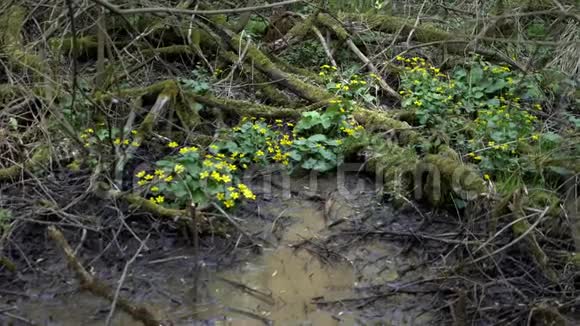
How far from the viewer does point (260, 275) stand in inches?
165

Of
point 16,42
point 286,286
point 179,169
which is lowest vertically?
point 286,286

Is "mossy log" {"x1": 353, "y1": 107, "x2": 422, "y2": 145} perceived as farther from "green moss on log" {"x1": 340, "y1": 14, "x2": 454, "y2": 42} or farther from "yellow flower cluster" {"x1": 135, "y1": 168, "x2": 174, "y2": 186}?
"yellow flower cluster" {"x1": 135, "y1": 168, "x2": 174, "y2": 186}

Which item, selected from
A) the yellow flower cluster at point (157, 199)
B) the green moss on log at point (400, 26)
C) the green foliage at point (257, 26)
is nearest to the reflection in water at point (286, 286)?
the yellow flower cluster at point (157, 199)

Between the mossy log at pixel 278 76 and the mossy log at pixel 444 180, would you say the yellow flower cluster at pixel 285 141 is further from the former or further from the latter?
the mossy log at pixel 444 180

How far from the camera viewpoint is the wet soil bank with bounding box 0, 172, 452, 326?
3.85 m

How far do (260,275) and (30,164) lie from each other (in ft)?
5.87

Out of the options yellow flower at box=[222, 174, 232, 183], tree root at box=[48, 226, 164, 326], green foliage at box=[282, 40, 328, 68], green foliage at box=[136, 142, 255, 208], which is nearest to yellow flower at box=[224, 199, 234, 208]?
green foliage at box=[136, 142, 255, 208]

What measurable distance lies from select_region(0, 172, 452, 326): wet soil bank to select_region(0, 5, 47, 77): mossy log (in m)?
1.63

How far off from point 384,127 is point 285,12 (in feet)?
6.92

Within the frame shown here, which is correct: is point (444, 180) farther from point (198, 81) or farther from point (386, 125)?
point (198, 81)

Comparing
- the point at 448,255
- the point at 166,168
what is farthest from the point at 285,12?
the point at 448,255

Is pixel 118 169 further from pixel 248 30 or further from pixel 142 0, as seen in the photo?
pixel 248 30

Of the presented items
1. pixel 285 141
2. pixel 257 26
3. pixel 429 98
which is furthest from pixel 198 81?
pixel 429 98

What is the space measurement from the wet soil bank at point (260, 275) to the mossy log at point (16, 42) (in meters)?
1.63
